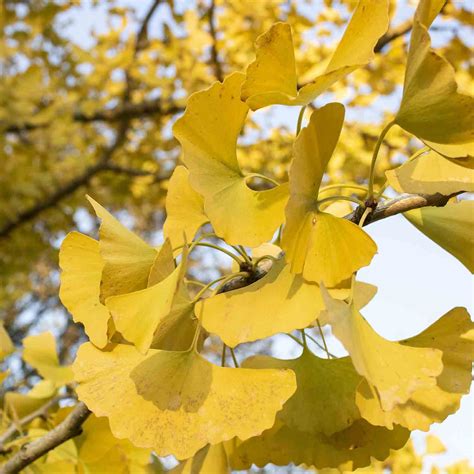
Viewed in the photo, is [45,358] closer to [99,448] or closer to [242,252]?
[99,448]

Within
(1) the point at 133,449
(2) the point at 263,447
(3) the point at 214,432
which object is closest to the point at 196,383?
(3) the point at 214,432

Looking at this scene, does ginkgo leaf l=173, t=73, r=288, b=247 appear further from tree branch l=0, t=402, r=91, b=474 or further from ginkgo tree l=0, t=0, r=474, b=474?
tree branch l=0, t=402, r=91, b=474

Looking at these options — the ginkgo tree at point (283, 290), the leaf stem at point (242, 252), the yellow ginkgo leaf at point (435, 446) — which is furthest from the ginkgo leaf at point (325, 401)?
the yellow ginkgo leaf at point (435, 446)

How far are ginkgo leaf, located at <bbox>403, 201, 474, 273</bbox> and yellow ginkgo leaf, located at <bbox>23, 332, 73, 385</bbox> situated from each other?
53cm

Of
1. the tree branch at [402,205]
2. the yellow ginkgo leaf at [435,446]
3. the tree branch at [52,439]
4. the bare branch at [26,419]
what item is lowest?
the yellow ginkgo leaf at [435,446]

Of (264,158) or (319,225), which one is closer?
(319,225)

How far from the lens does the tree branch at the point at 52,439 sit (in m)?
0.61

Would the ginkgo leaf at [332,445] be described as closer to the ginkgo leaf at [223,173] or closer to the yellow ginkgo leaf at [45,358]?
the ginkgo leaf at [223,173]

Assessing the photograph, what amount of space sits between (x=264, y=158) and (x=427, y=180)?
2747 mm

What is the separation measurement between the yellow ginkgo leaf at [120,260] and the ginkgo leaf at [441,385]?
18 cm

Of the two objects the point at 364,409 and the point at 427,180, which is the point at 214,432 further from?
the point at 427,180

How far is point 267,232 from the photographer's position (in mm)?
466

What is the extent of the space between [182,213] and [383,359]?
0.72 ft

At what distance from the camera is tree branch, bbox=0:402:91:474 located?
0.61 meters
